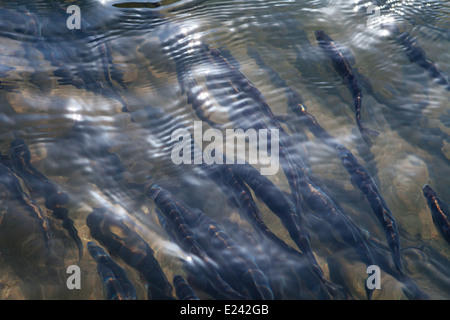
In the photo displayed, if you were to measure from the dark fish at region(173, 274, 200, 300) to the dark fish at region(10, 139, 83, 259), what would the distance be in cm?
93

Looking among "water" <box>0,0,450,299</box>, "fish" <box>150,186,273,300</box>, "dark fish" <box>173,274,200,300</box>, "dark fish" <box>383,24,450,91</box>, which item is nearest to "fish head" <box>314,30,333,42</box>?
"water" <box>0,0,450,299</box>

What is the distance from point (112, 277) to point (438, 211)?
3.23 metres

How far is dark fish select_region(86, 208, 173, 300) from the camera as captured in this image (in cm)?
277

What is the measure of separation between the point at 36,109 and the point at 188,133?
73.9 inches

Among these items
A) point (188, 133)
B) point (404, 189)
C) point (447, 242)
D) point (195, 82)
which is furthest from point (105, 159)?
point (447, 242)

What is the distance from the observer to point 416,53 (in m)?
4.85

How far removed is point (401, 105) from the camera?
4.34m

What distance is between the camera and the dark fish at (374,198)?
312 cm

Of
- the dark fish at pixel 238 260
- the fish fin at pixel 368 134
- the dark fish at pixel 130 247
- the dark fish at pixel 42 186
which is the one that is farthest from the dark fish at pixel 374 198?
the dark fish at pixel 42 186

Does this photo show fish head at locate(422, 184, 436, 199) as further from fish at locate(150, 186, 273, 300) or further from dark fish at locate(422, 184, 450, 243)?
fish at locate(150, 186, 273, 300)

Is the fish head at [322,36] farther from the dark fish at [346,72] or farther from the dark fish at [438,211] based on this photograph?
the dark fish at [438,211]
